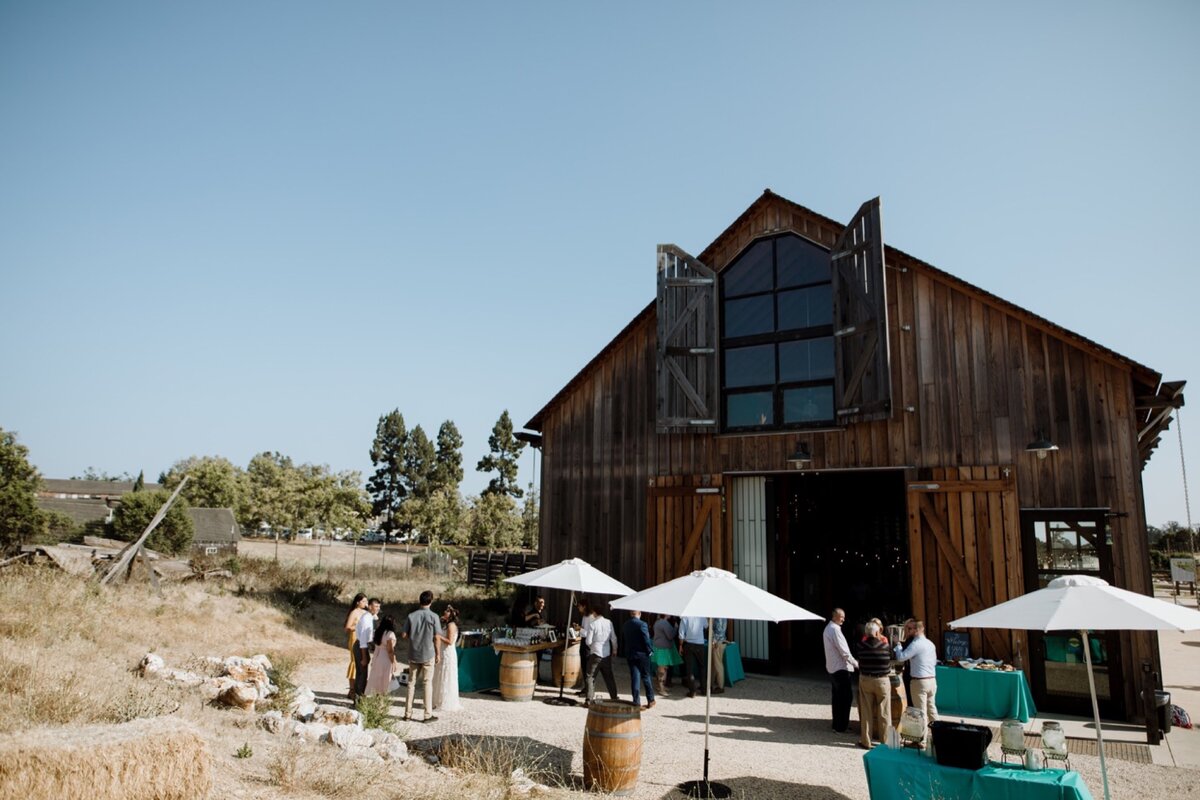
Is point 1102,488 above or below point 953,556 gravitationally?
above

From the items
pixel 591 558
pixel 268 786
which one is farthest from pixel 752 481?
pixel 268 786

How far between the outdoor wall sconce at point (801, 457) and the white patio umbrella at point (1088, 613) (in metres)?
6.91

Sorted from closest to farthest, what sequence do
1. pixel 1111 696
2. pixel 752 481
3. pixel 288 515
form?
pixel 1111 696 < pixel 752 481 < pixel 288 515

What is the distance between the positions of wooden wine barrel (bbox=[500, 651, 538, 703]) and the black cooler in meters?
7.22

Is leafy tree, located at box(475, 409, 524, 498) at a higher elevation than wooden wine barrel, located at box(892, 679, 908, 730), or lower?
higher

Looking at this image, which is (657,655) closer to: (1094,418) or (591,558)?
(591,558)

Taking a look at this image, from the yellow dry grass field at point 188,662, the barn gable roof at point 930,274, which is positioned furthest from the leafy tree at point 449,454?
the barn gable roof at point 930,274

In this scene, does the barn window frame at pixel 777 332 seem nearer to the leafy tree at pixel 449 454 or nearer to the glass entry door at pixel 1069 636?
the glass entry door at pixel 1069 636

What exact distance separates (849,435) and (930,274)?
327 cm

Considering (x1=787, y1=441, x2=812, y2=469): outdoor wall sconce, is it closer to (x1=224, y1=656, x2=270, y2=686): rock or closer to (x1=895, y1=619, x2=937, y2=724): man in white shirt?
(x1=895, y1=619, x2=937, y2=724): man in white shirt

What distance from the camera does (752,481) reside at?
1537 centimetres

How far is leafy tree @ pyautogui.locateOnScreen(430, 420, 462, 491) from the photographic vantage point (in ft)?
261

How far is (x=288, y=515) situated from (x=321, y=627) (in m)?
49.4

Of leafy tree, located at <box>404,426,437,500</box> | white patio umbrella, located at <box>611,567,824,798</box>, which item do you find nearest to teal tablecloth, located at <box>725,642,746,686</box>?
white patio umbrella, located at <box>611,567,824,798</box>
